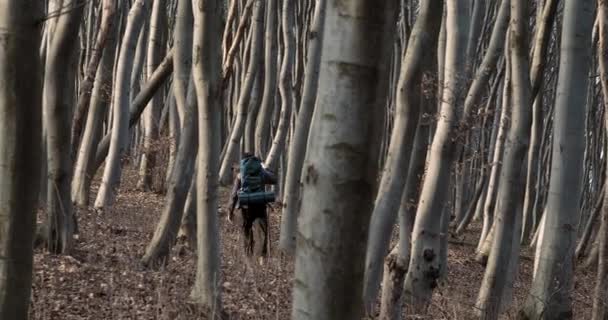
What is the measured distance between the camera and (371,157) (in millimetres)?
2330

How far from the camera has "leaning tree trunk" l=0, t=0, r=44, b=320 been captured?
12.7 ft

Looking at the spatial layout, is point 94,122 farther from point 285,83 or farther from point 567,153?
point 567,153

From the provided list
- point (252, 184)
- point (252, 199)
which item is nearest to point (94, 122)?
point (252, 184)

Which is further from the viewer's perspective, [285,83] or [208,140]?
[285,83]

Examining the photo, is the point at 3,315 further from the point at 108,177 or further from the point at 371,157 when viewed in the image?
the point at 108,177

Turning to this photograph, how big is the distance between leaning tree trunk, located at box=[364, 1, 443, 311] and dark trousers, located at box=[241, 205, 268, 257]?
12.5 feet

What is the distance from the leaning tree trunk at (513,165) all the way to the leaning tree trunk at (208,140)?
7.73ft

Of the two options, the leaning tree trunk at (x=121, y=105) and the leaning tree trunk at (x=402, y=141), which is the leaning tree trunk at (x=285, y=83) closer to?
the leaning tree trunk at (x=121, y=105)

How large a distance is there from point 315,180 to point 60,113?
5.40m

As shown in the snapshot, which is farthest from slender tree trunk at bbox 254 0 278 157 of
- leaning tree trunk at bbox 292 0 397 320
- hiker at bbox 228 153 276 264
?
leaning tree trunk at bbox 292 0 397 320

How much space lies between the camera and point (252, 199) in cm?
957

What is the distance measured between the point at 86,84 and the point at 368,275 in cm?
569

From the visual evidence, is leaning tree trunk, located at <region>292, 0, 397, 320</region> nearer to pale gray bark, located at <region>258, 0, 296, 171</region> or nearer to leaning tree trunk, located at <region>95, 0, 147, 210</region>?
leaning tree trunk, located at <region>95, 0, 147, 210</region>

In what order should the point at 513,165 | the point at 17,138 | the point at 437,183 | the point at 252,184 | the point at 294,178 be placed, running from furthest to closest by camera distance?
the point at 294,178 → the point at 252,184 → the point at 437,183 → the point at 513,165 → the point at 17,138
